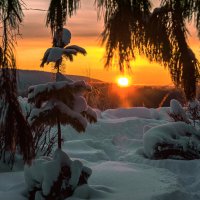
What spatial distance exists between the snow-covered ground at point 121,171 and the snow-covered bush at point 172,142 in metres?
0.32

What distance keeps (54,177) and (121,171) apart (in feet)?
7.34

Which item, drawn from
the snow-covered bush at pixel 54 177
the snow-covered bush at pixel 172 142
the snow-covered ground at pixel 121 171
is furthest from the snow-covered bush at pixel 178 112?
the snow-covered bush at pixel 54 177

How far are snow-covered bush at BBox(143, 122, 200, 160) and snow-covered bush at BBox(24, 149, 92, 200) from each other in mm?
4446

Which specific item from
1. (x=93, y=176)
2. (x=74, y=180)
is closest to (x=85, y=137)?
(x=93, y=176)

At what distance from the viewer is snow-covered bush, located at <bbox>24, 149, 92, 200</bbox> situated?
5.79m

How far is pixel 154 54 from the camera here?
4582 mm

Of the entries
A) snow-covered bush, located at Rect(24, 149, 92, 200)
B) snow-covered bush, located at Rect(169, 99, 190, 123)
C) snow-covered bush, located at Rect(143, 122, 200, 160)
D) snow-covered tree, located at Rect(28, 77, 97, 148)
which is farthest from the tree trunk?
snow-covered bush, located at Rect(169, 99, 190, 123)

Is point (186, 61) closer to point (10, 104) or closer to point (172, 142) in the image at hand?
point (10, 104)

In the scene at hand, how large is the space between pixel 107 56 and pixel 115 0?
2.07 ft

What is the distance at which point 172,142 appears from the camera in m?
10.2

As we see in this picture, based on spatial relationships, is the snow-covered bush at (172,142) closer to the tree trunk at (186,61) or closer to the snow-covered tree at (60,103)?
the snow-covered tree at (60,103)

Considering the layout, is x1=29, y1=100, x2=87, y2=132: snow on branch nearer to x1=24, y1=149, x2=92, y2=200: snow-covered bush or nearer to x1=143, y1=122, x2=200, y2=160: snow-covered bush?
x1=24, y1=149, x2=92, y2=200: snow-covered bush

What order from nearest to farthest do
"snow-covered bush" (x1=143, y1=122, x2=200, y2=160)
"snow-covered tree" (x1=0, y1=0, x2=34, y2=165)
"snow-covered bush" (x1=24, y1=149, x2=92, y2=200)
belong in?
"snow-covered tree" (x1=0, y1=0, x2=34, y2=165) → "snow-covered bush" (x1=24, y1=149, x2=92, y2=200) → "snow-covered bush" (x1=143, y1=122, x2=200, y2=160)

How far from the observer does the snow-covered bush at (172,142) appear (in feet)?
33.2
